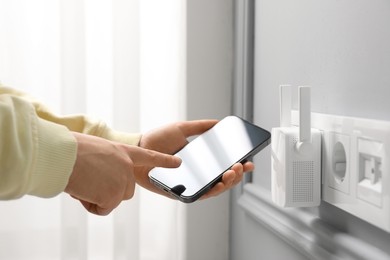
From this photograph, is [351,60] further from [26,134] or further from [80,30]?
[80,30]

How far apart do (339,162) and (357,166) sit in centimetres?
6

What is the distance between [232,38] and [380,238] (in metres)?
0.64

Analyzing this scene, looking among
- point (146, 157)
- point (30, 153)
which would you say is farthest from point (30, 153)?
point (146, 157)

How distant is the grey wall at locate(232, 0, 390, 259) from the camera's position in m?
0.52

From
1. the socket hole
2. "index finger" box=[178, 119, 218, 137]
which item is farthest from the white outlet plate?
"index finger" box=[178, 119, 218, 137]

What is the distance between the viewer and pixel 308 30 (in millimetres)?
684

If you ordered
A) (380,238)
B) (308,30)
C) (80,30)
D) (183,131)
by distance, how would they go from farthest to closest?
(80,30) < (183,131) < (308,30) < (380,238)

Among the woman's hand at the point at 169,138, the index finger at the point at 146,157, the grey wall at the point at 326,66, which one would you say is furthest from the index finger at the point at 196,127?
the index finger at the point at 146,157

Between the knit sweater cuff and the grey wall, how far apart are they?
0.33m

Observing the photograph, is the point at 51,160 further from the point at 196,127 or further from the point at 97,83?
the point at 97,83

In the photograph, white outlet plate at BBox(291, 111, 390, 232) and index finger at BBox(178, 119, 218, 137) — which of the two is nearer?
white outlet plate at BBox(291, 111, 390, 232)

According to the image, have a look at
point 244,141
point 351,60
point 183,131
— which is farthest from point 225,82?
point 351,60

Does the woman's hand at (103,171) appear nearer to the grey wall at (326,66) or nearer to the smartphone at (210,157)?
the smartphone at (210,157)

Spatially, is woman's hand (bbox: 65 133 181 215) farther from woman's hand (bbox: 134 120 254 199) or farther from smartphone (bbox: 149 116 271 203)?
woman's hand (bbox: 134 120 254 199)
